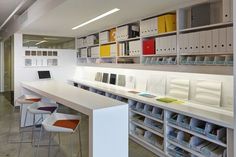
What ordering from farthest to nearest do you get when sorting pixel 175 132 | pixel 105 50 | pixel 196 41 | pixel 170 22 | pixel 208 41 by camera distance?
pixel 105 50 → pixel 170 22 → pixel 175 132 → pixel 196 41 → pixel 208 41

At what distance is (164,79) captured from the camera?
3.70m

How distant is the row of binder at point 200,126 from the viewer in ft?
7.63

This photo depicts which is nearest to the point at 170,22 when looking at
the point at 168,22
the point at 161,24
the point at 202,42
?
the point at 168,22

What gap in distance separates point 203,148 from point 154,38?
1955 mm

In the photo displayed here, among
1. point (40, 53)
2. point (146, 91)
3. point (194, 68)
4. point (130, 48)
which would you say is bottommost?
point (146, 91)

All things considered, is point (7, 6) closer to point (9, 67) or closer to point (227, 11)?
point (9, 67)

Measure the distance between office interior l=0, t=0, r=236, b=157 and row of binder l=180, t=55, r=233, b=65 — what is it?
12mm

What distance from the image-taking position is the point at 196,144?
2621mm

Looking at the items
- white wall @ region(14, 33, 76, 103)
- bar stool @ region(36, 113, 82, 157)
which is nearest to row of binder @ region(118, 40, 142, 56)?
bar stool @ region(36, 113, 82, 157)

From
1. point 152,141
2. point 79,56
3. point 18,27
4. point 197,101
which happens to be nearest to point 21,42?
point 18,27

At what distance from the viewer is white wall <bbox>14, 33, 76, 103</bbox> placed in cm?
598

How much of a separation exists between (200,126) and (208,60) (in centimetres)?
86

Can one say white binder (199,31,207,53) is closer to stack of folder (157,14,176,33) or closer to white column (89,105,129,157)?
stack of folder (157,14,176,33)

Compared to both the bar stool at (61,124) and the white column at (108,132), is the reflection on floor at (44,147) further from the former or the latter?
the white column at (108,132)
